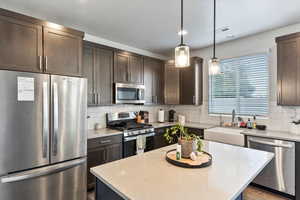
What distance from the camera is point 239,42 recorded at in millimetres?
3502

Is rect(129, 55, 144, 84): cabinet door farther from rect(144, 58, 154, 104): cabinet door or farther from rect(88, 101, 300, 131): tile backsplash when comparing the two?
rect(88, 101, 300, 131): tile backsplash

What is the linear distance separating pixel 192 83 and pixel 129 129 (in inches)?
72.3

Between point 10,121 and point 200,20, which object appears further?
point 200,20

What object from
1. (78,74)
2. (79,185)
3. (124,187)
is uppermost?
(78,74)

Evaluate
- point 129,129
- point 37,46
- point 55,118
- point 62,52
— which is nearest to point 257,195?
point 129,129

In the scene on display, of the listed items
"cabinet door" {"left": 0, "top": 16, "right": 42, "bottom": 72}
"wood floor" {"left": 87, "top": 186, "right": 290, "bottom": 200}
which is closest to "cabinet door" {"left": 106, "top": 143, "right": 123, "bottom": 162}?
"wood floor" {"left": 87, "top": 186, "right": 290, "bottom": 200}

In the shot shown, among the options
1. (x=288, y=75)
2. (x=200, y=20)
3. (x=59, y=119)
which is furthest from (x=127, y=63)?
(x=288, y=75)

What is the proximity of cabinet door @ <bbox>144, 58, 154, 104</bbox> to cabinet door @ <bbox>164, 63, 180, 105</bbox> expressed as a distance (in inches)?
18.5

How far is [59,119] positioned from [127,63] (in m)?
1.80

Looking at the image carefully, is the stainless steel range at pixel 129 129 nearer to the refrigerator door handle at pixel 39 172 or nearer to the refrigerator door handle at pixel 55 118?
the refrigerator door handle at pixel 39 172

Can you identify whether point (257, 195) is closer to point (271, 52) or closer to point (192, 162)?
point (192, 162)

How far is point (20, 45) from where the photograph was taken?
1.87 metres

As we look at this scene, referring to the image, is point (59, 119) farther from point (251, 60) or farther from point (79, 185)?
point (251, 60)

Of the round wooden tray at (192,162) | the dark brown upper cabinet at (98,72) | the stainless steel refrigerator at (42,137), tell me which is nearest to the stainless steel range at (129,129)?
the dark brown upper cabinet at (98,72)
